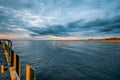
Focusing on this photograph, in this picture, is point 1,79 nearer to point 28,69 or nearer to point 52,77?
point 28,69

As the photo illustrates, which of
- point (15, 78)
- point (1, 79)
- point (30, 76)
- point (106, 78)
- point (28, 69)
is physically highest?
point (28, 69)

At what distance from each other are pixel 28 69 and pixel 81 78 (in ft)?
42.7

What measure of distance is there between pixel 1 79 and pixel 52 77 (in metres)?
9.01

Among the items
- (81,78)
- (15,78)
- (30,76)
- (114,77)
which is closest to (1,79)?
(15,78)

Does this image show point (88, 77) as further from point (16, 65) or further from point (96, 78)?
point (16, 65)

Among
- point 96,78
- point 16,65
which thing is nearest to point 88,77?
point 96,78

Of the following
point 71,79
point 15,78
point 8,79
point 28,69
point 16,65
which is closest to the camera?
point 28,69

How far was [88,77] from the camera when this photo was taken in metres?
16.2

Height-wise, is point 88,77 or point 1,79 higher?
point 1,79

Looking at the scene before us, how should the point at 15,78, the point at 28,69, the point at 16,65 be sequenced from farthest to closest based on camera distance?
the point at 16,65 → the point at 15,78 → the point at 28,69

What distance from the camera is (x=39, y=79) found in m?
15.4

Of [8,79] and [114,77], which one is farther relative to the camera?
[114,77]

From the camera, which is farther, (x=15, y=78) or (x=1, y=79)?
(x=1, y=79)

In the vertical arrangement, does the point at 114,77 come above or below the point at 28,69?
below
